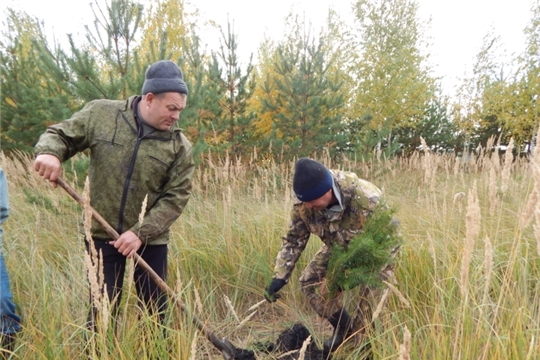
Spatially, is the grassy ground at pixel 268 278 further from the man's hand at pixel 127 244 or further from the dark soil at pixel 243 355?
the man's hand at pixel 127 244

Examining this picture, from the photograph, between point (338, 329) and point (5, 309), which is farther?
point (338, 329)

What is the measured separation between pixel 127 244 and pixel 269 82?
7718mm

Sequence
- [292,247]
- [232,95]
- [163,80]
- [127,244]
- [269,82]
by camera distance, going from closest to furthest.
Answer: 1. [127,244]
2. [163,80]
3. [292,247]
4. [232,95]
5. [269,82]

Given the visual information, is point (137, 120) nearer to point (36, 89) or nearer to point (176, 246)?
point (176, 246)

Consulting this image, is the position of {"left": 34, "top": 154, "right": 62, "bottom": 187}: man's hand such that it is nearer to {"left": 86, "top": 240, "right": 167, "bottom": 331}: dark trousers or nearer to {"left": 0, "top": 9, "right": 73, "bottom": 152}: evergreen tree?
{"left": 86, "top": 240, "right": 167, "bottom": 331}: dark trousers

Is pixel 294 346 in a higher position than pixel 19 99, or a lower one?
lower

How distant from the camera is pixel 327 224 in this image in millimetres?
2342

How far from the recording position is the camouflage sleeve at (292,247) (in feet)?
7.85

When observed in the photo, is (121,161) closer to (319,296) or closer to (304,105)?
(319,296)

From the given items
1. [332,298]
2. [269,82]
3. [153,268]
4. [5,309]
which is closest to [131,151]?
[153,268]

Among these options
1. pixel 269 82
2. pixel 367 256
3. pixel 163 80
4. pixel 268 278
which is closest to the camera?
pixel 367 256

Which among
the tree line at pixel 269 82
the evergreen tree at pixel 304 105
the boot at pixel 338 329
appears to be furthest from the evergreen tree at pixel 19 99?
the boot at pixel 338 329

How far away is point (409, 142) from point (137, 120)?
22.4 meters

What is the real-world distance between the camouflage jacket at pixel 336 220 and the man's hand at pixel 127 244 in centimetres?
104
